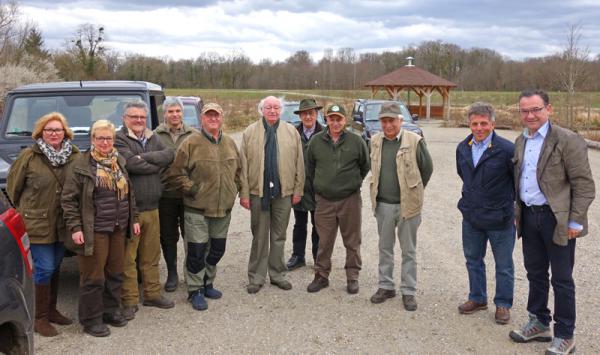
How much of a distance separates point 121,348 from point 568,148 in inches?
140

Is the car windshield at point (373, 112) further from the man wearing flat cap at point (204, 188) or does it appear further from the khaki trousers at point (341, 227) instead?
the man wearing flat cap at point (204, 188)

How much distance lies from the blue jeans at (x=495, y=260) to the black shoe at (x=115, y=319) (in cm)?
298

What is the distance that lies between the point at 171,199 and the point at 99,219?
1005 mm

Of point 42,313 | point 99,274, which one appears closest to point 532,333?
point 99,274

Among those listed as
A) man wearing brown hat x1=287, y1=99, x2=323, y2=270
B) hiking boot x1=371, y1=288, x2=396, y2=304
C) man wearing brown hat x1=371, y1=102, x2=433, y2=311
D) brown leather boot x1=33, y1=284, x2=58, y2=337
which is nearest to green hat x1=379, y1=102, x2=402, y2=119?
man wearing brown hat x1=371, y1=102, x2=433, y2=311

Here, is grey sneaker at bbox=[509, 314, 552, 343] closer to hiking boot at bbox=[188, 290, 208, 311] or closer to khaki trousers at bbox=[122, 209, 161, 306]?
hiking boot at bbox=[188, 290, 208, 311]

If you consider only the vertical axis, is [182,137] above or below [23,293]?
above

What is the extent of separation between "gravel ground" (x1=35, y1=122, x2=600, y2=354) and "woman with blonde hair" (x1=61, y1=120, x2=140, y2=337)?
1.16ft

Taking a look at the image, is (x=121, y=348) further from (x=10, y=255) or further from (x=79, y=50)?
(x=79, y=50)

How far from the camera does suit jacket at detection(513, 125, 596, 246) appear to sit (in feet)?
12.1

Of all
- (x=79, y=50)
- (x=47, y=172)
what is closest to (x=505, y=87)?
(x=79, y=50)

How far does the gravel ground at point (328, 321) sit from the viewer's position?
4059 millimetres

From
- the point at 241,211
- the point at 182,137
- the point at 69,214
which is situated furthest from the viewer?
the point at 241,211

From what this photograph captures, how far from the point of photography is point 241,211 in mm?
9023
